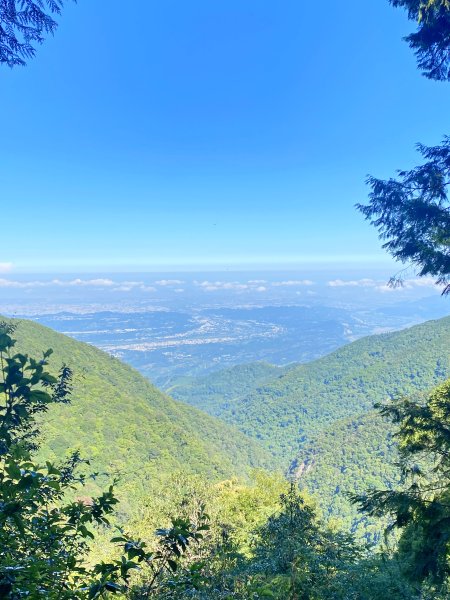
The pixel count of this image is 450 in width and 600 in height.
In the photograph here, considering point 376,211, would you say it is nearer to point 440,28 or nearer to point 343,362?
point 440,28

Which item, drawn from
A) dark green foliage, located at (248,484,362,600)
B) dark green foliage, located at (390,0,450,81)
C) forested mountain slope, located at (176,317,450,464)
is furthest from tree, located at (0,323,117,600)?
forested mountain slope, located at (176,317,450,464)

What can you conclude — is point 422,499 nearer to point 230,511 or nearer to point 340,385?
point 230,511

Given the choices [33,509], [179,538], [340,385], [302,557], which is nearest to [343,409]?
[340,385]

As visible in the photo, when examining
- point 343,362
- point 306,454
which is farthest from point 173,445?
point 343,362

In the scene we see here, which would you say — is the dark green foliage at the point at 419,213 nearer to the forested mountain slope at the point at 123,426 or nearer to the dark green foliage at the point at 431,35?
the dark green foliage at the point at 431,35

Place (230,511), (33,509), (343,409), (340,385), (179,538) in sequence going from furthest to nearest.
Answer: (340,385) < (343,409) < (230,511) < (33,509) < (179,538)

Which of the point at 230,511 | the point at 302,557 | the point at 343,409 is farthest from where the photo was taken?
the point at 343,409

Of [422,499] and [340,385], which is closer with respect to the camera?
[422,499]

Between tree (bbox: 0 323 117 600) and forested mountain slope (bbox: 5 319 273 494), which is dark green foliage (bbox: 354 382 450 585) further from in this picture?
forested mountain slope (bbox: 5 319 273 494)
